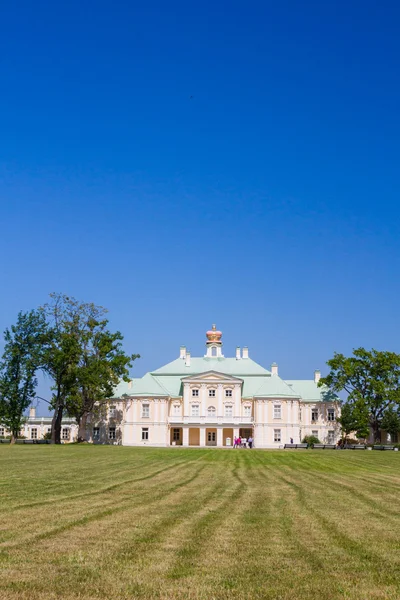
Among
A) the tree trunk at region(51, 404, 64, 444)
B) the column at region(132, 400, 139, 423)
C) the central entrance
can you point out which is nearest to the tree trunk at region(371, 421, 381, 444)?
the central entrance

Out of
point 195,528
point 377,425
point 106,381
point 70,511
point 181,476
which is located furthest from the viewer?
point 377,425

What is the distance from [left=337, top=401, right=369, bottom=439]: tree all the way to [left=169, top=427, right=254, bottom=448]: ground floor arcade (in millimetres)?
11528

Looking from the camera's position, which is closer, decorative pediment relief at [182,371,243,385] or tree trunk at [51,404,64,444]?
tree trunk at [51,404,64,444]

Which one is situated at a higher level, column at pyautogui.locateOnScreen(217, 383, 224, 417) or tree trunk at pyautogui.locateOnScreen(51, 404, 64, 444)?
column at pyautogui.locateOnScreen(217, 383, 224, 417)

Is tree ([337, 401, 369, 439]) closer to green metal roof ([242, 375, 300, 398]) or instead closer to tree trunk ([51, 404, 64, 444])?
green metal roof ([242, 375, 300, 398])

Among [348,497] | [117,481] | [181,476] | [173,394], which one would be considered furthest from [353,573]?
[173,394]

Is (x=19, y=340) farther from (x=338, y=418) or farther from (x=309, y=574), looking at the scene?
(x=309, y=574)

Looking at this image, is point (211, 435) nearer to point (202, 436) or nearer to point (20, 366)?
point (202, 436)

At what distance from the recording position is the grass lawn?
285 inches

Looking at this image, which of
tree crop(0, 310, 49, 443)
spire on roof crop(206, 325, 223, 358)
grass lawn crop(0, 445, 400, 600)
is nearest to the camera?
grass lawn crop(0, 445, 400, 600)

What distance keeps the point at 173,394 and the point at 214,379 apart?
5766 mm

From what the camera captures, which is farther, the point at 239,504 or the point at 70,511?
the point at 239,504

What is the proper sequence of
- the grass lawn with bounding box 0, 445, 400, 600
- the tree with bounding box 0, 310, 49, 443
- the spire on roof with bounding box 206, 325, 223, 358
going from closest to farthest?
the grass lawn with bounding box 0, 445, 400, 600
the tree with bounding box 0, 310, 49, 443
the spire on roof with bounding box 206, 325, 223, 358

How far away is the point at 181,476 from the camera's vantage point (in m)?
23.0
